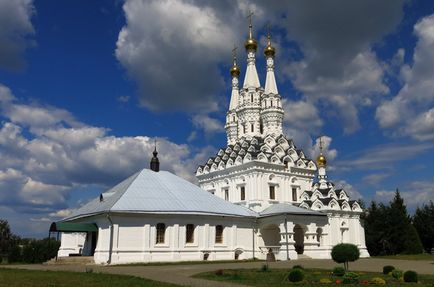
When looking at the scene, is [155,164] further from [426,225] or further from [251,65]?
[426,225]

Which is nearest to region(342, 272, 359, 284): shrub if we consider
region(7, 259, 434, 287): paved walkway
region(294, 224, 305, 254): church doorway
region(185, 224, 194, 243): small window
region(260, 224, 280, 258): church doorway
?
region(7, 259, 434, 287): paved walkway

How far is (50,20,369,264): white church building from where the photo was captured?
31641 millimetres

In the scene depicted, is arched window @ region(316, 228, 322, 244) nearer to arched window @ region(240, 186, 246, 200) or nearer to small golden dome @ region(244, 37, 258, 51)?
arched window @ region(240, 186, 246, 200)

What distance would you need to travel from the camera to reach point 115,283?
631 inches

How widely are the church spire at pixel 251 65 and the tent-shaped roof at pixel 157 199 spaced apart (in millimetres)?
19438

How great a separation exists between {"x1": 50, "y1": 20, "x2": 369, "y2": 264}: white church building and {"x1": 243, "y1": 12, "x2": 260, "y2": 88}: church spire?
0.41 feet

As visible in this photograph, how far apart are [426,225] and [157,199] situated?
4079 centimetres

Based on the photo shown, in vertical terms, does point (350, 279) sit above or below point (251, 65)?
below

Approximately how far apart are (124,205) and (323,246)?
64.9 ft

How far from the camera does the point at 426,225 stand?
5806 centimetres

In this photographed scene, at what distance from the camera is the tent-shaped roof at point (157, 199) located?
31953 millimetres

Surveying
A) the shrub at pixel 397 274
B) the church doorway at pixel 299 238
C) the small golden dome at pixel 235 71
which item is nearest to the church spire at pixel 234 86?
the small golden dome at pixel 235 71

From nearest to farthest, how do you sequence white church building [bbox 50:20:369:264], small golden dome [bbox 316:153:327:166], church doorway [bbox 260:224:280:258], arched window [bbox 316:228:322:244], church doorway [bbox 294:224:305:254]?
1. white church building [bbox 50:20:369:264]
2. church doorway [bbox 260:224:280:258]
3. arched window [bbox 316:228:322:244]
4. church doorway [bbox 294:224:305:254]
5. small golden dome [bbox 316:153:327:166]

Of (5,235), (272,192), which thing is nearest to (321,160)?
(272,192)
